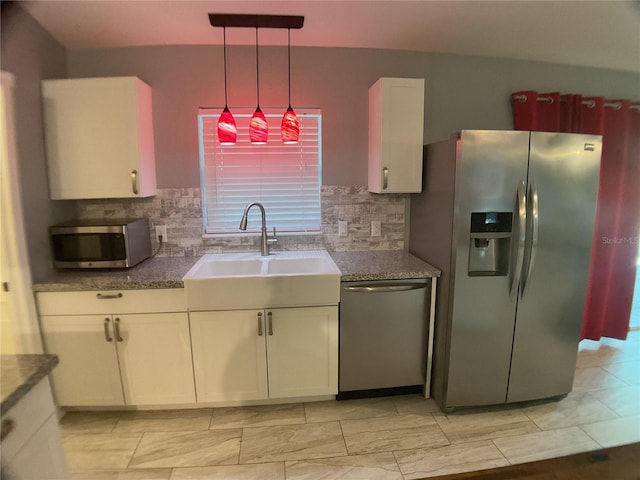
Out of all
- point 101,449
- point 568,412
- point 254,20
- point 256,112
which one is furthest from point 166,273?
point 568,412

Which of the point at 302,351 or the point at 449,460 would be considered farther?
the point at 302,351

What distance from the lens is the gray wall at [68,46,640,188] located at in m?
2.42

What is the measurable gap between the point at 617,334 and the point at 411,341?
2274 millimetres

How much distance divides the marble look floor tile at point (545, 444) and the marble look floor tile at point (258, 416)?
1.20 m

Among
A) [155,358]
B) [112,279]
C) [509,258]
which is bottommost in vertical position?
[155,358]

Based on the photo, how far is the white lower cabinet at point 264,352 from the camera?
6.82 feet

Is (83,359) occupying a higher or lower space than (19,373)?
lower

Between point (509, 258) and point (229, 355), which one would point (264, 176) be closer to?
point (229, 355)

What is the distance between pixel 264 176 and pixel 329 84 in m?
0.85

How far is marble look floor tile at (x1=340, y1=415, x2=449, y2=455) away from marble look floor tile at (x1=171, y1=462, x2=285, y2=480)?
16.8 inches

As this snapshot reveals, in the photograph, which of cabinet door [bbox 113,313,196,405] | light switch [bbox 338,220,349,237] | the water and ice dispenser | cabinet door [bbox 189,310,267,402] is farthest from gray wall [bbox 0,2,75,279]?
the water and ice dispenser

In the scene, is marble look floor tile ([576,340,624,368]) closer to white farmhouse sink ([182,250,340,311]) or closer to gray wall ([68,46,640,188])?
gray wall ([68,46,640,188])

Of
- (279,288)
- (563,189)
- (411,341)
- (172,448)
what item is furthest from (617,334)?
(172,448)

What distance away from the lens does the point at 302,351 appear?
7.07 feet
